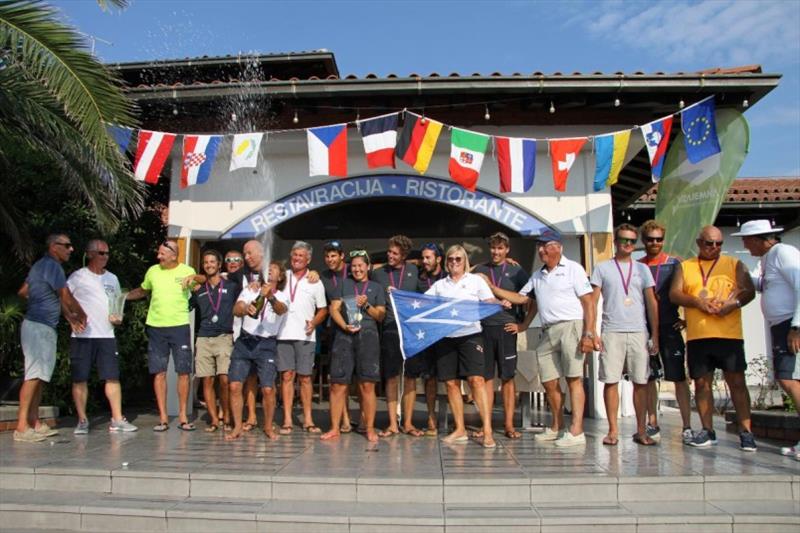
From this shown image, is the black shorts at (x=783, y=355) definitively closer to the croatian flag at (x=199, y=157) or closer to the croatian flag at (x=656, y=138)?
the croatian flag at (x=656, y=138)

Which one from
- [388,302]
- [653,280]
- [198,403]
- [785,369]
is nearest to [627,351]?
[653,280]

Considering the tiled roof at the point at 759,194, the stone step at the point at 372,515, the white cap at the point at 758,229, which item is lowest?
the stone step at the point at 372,515

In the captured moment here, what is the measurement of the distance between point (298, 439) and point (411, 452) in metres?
1.27

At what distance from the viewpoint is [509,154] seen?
7.88 meters

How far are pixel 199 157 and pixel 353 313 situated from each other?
3.30m

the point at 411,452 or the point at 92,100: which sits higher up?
the point at 92,100

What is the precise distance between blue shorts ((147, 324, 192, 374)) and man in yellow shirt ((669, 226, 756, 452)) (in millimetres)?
4844

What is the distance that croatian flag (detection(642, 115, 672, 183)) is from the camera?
772cm

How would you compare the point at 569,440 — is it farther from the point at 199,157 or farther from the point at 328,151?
Answer: the point at 199,157

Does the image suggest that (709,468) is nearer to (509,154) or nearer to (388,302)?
(388,302)

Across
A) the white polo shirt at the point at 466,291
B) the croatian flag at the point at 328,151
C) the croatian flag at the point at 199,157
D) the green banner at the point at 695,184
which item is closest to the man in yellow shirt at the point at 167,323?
the croatian flag at the point at 199,157

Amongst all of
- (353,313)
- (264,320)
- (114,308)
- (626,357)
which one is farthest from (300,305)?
(626,357)

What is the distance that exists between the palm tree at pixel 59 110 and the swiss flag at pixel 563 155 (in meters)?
4.77

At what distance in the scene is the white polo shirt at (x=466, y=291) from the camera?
5797mm
